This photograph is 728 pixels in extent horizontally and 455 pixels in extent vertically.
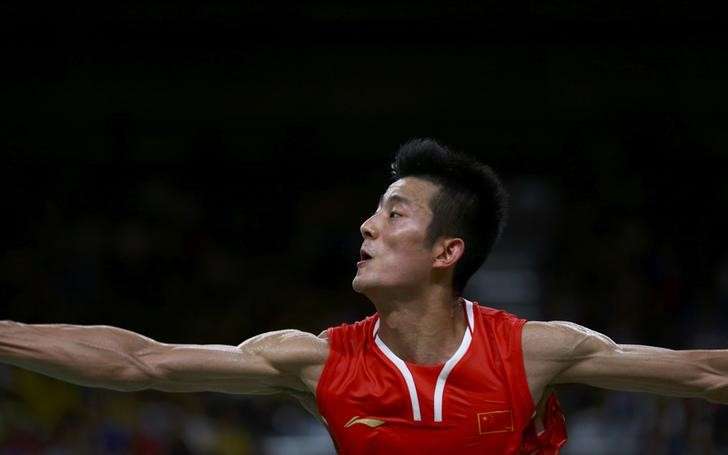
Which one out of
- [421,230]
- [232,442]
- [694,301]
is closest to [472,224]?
[421,230]

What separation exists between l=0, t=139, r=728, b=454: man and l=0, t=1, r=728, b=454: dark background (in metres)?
3.55

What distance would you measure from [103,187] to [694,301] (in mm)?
4141

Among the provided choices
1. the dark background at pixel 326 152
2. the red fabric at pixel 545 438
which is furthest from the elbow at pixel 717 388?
the dark background at pixel 326 152

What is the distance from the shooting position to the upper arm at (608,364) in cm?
420

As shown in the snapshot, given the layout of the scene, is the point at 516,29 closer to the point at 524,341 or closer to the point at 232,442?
the point at 232,442

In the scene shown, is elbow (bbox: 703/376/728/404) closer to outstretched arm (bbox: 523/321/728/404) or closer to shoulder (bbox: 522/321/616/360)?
outstretched arm (bbox: 523/321/728/404)

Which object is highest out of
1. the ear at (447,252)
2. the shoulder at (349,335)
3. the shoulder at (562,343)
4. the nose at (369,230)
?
the nose at (369,230)

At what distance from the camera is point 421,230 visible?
175 inches

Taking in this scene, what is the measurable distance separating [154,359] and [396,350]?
84 centimetres

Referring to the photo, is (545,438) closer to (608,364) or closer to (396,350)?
(608,364)

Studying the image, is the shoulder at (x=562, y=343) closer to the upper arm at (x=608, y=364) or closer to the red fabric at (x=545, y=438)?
the upper arm at (x=608, y=364)

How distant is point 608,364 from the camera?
4.24 m

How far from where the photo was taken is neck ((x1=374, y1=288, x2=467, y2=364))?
4.36 m

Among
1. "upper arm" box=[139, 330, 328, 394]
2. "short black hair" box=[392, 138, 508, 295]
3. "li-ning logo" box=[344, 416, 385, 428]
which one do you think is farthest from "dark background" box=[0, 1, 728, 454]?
"li-ning logo" box=[344, 416, 385, 428]
